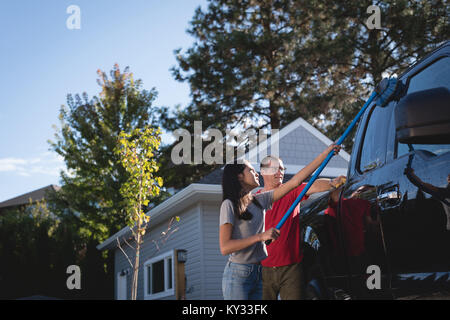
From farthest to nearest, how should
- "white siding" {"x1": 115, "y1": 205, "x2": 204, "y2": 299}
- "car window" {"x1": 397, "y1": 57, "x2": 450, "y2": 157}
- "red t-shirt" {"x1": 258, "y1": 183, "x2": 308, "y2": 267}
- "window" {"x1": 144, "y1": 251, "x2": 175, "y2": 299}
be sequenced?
"window" {"x1": 144, "y1": 251, "x2": 175, "y2": 299} < "white siding" {"x1": 115, "y1": 205, "x2": 204, "y2": 299} < "red t-shirt" {"x1": 258, "y1": 183, "x2": 308, "y2": 267} < "car window" {"x1": 397, "y1": 57, "x2": 450, "y2": 157}

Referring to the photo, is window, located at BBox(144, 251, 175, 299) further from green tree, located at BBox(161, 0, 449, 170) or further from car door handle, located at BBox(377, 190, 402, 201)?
car door handle, located at BBox(377, 190, 402, 201)

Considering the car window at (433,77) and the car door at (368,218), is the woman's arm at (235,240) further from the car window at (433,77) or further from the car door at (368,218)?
the car window at (433,77)

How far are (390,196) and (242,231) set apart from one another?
1.09 metres

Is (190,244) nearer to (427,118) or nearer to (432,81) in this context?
(432,81)

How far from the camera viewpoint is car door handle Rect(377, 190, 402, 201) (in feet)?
6.64

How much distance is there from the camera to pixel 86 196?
21.4 metres

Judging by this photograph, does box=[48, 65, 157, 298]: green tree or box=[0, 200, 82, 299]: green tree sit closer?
box=[0, 200, 82, 299]: green tree

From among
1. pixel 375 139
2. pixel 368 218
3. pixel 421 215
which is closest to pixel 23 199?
pixel 375 139

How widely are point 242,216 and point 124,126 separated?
19451 mm

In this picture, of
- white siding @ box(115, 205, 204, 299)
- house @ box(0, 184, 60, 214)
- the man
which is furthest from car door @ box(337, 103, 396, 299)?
house @ box(0, 184, 60, 214)

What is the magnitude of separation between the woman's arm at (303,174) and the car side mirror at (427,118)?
117cm

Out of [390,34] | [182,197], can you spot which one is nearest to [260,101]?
[390,34]

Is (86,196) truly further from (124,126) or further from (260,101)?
(260,101)

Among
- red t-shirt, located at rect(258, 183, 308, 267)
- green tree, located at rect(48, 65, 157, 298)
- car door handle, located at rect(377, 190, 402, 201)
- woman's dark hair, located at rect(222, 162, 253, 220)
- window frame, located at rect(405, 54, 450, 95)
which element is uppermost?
green tree, located at rect(48, 65, 157, 298)
